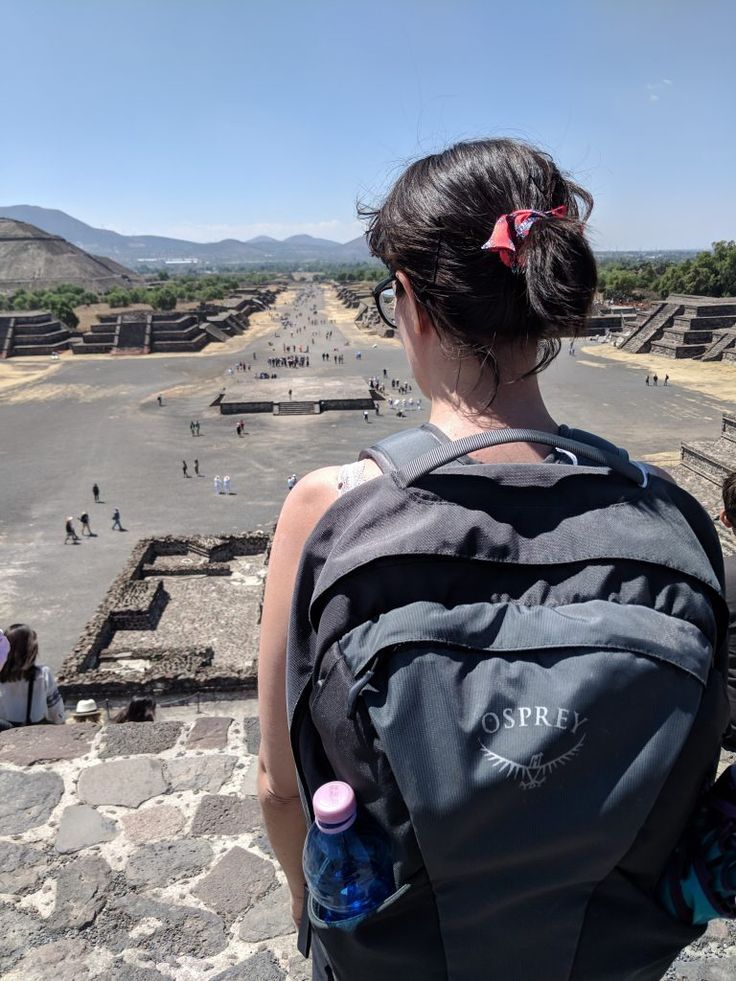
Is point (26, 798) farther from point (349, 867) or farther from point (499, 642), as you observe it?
point (499, 642)

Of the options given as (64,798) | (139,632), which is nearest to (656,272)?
(139,632)

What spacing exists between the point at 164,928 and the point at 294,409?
87.8 ft

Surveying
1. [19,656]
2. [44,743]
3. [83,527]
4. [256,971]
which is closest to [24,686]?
[19,656]

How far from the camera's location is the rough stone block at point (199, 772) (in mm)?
2775

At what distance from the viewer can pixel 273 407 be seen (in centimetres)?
2859

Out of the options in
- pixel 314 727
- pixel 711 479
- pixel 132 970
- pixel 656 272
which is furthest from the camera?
pixel 656 272

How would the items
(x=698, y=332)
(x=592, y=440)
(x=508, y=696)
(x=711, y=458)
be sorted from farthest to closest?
(x=698, y=332)
(x=711, y=458)
(x=592, y=440)
(x=508, y=696)

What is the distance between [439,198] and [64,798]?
258 centimetres

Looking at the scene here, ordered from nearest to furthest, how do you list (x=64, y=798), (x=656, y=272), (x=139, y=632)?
(x=64, y=798) < (x=139, y=632) < (x=656, y=272)

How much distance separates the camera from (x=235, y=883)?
2344mm

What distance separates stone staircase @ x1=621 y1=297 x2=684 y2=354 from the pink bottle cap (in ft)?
140

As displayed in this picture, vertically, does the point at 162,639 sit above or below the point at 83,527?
above

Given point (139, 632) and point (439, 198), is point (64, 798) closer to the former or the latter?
point (439, 198)

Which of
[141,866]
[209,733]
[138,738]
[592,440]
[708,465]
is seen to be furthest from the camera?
[708,465]
